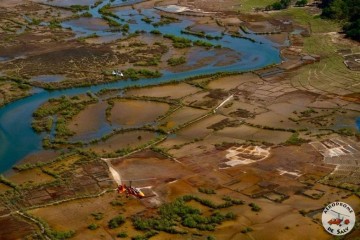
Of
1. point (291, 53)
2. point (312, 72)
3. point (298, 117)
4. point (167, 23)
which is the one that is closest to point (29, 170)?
point (298, 117)

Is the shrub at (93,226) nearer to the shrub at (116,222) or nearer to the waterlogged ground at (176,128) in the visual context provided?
the waterlogged ground at (176,128)

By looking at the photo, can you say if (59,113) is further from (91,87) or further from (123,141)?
(123,141)

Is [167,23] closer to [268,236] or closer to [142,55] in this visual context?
[142,55]

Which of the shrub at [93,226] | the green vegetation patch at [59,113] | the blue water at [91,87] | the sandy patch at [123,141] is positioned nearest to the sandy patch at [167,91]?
the blue water at [91,87]

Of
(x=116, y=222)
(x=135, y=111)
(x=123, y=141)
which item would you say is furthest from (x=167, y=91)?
(x=116, y=222)

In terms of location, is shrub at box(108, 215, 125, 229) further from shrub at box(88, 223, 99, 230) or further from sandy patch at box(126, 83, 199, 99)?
sandy patch at box(126, 83, 199, 99)

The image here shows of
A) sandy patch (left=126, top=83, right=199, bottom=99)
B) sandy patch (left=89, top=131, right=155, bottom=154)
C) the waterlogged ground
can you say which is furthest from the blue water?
sandy patch (left=89, top=131, right=155, bottom=154)
